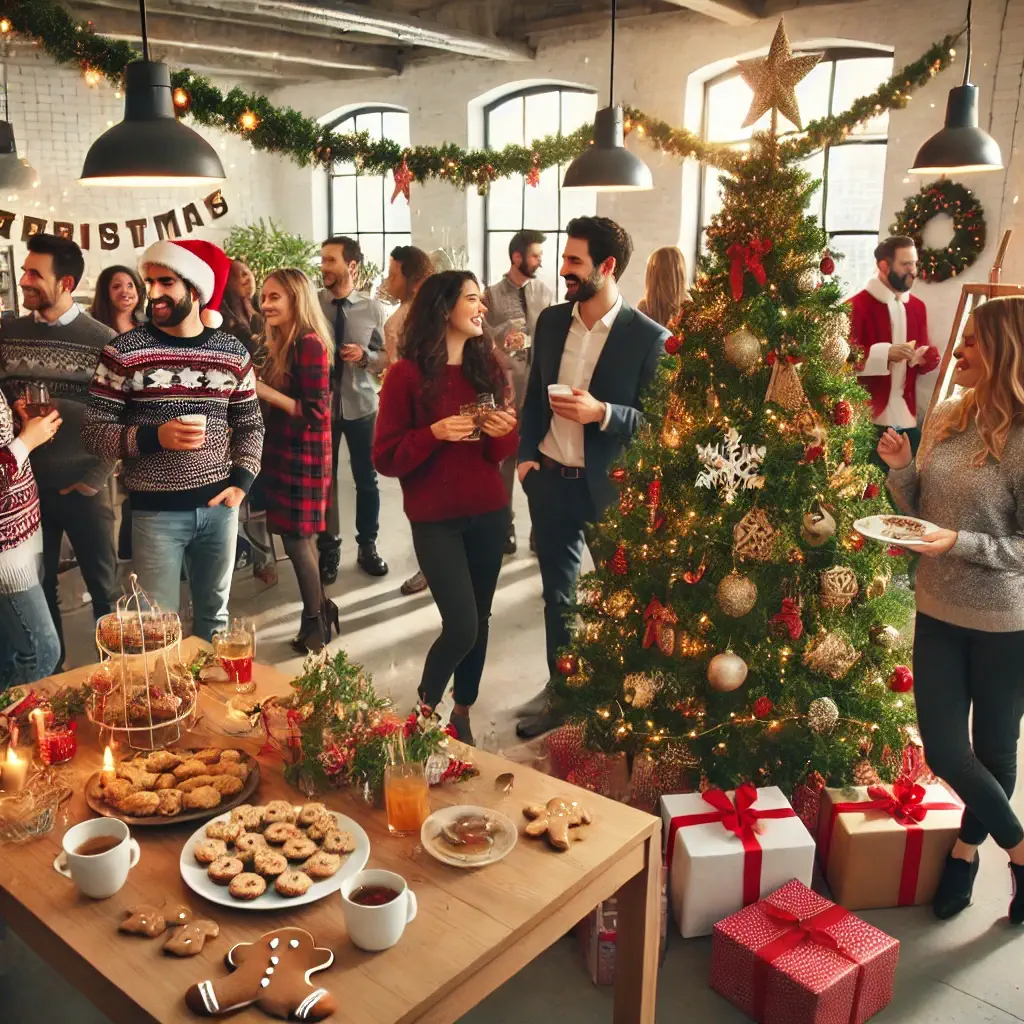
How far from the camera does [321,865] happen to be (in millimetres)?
1611

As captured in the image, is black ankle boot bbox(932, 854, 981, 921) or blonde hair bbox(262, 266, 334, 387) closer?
black ankle boot bbox(932, 854, 981, 921)

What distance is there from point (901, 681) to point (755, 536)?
0.60 m

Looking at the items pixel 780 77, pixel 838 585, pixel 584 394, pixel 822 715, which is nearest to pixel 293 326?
pixel 584 394

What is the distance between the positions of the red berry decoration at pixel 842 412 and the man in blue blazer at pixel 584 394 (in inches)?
26.8

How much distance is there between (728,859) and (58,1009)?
62.3 inches

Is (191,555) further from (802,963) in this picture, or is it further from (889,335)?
(889,335)

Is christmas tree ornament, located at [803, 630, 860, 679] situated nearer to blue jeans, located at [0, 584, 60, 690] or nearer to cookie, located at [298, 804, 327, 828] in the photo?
cookie, located at [298, 804, 327, 828]

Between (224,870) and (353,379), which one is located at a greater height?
(353,379)

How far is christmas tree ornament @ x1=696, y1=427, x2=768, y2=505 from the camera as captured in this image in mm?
2701

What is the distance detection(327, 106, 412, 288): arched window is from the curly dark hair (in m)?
6.38

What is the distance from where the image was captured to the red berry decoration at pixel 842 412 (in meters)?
2.68

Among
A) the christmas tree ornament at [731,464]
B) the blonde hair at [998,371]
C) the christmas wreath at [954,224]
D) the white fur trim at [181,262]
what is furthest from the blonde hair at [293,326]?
the christmas wreath at [954,224]

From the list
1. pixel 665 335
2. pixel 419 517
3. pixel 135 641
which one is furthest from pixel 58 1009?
pixel 665 335

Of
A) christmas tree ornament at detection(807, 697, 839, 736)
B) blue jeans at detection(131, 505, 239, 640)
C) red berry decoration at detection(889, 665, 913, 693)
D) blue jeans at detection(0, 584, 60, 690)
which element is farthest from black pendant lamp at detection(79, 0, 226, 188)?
red berry decoration at detection(889, 665, 913, 693)
